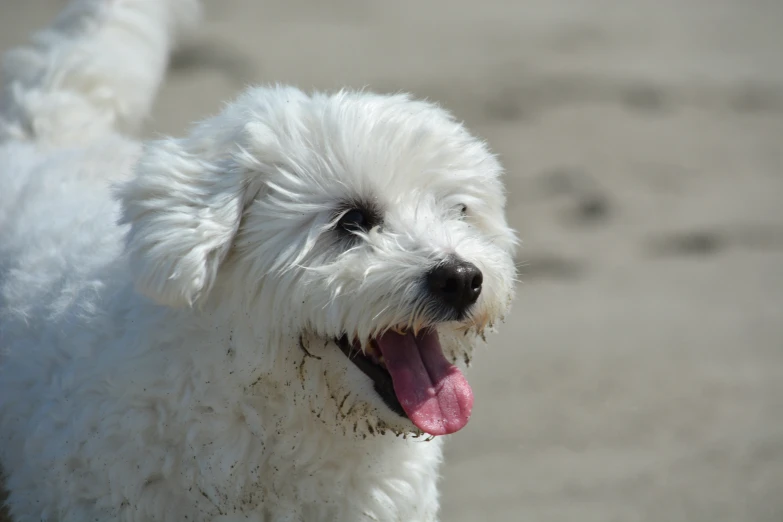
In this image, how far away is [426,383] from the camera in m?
2.95

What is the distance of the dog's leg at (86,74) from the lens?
463 cm

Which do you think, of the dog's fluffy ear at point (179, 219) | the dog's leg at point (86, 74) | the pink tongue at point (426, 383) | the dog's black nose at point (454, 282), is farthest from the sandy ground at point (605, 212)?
the dog's leg at point (86, 74)

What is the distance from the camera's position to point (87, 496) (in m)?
3.02

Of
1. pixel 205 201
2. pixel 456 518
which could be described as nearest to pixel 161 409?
pixel 205 201

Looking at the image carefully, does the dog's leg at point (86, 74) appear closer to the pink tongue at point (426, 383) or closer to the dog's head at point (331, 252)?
the dog's head at point (331, 252)

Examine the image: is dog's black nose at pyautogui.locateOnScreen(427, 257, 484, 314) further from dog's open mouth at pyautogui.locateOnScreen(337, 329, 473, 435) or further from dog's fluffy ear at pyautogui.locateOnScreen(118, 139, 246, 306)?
dog's fluffy ear at pyautogui.locateOnScreen(118, 139, 246, 306)

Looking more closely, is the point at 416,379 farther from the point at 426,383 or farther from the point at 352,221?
the point at 352,221

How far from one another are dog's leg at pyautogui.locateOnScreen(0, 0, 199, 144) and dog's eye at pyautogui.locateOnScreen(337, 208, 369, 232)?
7.20 feet

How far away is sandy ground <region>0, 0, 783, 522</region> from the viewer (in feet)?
15.7

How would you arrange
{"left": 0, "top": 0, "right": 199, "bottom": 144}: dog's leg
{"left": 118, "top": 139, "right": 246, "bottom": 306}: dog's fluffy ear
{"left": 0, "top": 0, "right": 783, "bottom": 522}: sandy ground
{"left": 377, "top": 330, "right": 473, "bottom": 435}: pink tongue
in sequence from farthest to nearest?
{"left": 0, "top": 0, "right": 783, "bottom": 522}: sandy ground < {"left": 0, "top": 0, "right": 199, "bottom": 144}: dog's leg < {"left": 377, "top": 330, "right": 473, "bottom": 435}: pink tongue < {"left": 118, "top": 139, "right": 246, "bottom": 306}: dog's fluffy ear

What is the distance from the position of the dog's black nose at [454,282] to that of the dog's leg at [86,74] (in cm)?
252

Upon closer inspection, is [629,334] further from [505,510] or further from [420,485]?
[420,485]

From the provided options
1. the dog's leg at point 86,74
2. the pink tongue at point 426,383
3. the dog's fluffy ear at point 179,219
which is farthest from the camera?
the dog's leg at point 86,74

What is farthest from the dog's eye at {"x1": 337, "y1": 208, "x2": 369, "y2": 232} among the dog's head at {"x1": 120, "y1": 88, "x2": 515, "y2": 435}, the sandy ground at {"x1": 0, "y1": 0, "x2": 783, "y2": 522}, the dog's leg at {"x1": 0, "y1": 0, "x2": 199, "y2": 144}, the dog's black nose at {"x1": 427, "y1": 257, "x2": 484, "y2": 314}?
the dog's leg at {"x1": 0, "y1": 0, "x2": 199, "y2": 144}
